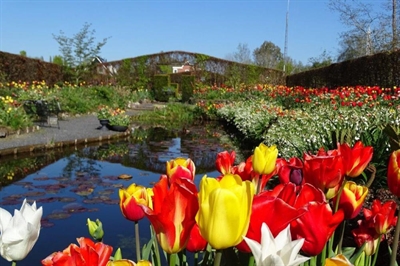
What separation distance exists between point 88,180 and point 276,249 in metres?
6.02

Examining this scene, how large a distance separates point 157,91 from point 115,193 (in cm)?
2320

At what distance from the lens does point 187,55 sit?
3241 cm

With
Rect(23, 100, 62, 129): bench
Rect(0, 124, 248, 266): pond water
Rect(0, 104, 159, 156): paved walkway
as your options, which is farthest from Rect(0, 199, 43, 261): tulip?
Rect(23, 100, 62, 129): bench

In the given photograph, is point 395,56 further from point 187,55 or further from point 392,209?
point 187,55

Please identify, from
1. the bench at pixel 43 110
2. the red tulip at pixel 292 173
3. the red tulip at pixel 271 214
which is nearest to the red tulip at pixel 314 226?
the red tulip at pixel 271 214

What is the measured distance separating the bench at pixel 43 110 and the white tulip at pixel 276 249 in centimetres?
1172

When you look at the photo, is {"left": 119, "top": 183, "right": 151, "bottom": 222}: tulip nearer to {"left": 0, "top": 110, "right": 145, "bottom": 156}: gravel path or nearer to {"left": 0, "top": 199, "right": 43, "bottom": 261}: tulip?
{"left": 0, "top": 199, "right": 43, "bottom": 261}: tulip

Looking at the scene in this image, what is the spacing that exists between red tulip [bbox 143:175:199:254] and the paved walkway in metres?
7.77

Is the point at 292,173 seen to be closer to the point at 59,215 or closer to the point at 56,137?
the point at 59,215

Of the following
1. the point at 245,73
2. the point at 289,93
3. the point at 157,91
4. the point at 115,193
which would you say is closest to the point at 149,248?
the point at 115,193

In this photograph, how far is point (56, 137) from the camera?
9.92m

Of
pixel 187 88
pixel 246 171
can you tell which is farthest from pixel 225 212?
pixel 187 88

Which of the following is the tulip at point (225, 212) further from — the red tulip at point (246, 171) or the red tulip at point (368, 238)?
the red tulip at point (368, 238)

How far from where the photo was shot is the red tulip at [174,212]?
0.69 metres
